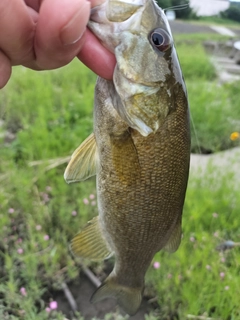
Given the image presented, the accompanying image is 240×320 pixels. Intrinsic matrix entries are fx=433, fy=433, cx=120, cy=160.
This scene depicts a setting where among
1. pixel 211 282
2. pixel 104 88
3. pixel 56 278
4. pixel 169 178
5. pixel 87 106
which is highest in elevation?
pixel 104 88

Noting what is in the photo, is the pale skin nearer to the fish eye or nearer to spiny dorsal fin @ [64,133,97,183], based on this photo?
the fish eye

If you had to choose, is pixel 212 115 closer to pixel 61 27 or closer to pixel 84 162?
pixel 84 162

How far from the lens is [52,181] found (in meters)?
2.59

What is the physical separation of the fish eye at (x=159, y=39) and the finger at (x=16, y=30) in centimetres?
28

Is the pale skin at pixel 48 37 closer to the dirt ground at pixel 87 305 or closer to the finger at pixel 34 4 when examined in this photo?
the finger at pixel 34 4

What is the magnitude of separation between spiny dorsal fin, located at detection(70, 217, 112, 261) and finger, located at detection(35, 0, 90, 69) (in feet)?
2.20

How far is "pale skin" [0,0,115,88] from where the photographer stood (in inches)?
29.5

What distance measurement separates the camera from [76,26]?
0.76 meters

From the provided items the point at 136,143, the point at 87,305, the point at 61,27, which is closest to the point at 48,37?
the point at 61,27

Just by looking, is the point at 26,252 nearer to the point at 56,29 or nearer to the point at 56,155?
the point at 56,155

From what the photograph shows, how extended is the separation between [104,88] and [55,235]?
1.33 metres

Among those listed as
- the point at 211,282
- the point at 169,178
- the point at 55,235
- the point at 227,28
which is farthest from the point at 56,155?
the point at 227,28

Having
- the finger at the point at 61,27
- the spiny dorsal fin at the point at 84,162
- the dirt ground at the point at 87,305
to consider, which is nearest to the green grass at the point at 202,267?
the dirt ground at the point at 87,305

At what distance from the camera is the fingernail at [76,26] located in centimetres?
75
